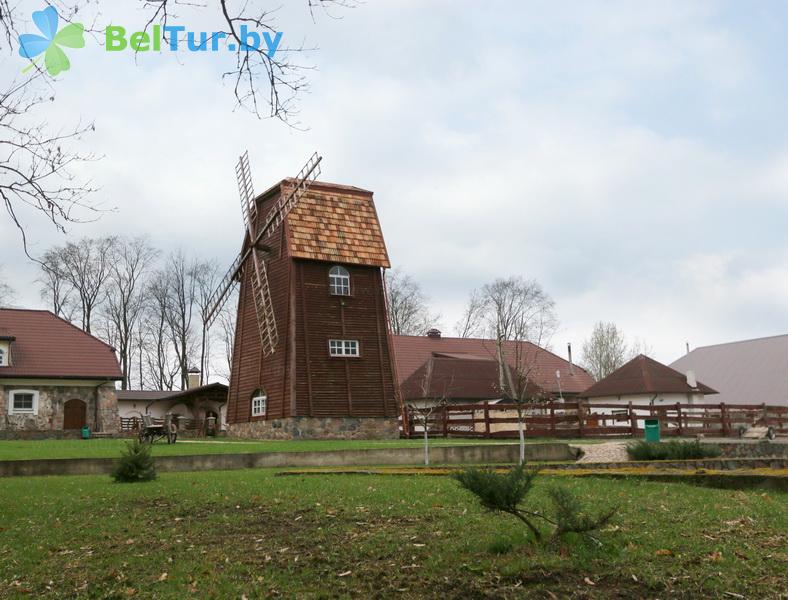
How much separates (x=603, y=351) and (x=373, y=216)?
47.0 m

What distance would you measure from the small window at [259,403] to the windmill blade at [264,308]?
1.71m

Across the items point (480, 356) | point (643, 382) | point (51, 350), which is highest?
point (51, 350)

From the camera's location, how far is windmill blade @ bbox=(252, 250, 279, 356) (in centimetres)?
3291

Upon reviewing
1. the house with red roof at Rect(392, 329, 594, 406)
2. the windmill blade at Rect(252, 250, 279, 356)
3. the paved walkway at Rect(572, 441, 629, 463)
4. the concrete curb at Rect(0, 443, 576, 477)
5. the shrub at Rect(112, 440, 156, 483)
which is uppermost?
the windmill blade at Rect(252, 250, 279, 356)

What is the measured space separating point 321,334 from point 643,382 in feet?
56.1

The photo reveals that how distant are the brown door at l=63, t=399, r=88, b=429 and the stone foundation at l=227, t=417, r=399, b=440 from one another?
9.41 meters

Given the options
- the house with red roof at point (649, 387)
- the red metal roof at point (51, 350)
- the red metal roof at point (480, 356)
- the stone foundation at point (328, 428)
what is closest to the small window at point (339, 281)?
the stone foundation at point (328, 428)

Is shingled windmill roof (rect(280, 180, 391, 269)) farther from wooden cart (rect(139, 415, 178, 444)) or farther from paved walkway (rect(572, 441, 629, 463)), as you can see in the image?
paved walkway (rect(572, 441, 629, 463))

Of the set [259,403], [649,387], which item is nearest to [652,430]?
[259,403]

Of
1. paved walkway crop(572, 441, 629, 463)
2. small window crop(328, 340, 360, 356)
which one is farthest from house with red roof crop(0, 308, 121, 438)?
paved walkway crop(572, 441, 629, 463)

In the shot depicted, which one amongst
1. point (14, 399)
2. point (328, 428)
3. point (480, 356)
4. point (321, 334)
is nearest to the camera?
point (328, 428)

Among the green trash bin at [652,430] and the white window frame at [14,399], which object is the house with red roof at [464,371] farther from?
the white window frame at [14,399]

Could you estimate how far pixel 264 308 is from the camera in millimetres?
Result: 33531

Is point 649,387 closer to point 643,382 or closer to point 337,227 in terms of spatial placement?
point 643,382
